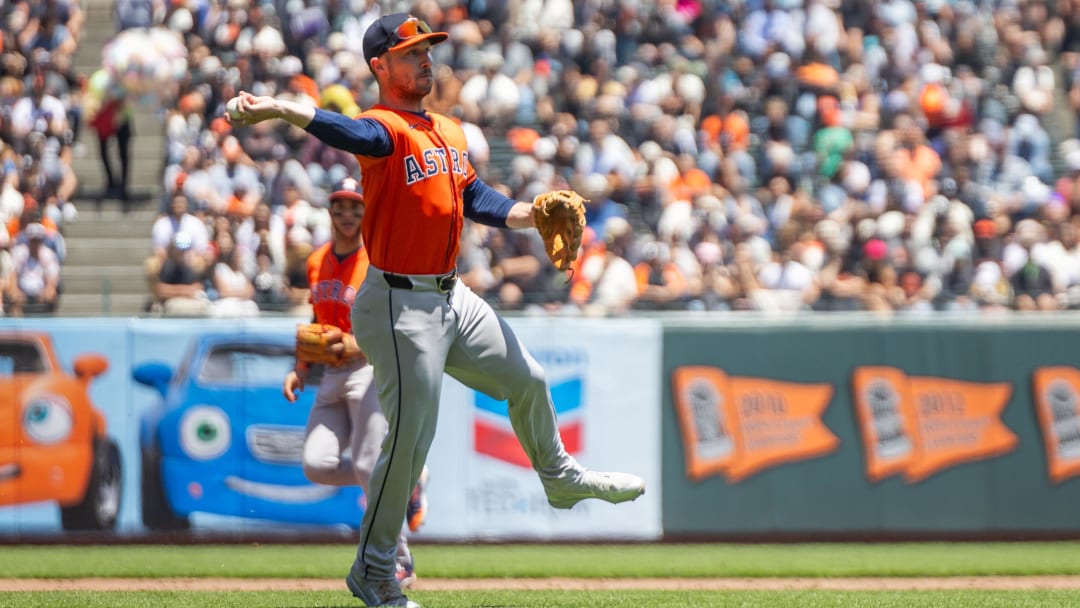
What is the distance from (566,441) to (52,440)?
364cm

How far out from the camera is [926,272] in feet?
42.7

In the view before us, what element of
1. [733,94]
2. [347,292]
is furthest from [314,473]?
[733,94]

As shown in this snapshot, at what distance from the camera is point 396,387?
19.2 ft

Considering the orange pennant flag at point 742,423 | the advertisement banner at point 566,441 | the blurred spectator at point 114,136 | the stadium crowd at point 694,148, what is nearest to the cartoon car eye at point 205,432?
the stadium crowd at point 694,148

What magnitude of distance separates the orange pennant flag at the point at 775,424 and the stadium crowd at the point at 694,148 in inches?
→ 35.3

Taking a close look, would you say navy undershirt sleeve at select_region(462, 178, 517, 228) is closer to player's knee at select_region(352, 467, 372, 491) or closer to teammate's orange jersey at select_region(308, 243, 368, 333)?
teammate's orange jersey at select_region(308, 243, 368, 333)

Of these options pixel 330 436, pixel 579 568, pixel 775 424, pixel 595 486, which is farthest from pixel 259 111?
pixel 775 424

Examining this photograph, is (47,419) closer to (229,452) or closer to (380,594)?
(229,452)

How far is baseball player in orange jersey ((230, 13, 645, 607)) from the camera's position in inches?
228

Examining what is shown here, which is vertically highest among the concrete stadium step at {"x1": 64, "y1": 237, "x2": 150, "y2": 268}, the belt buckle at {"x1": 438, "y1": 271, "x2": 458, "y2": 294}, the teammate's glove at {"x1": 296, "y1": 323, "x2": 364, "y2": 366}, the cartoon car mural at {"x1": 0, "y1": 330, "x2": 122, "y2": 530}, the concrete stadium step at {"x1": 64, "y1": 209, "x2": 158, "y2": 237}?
the concrete stadium step at {"x1": 64, "y1": 209, "x2": 158, "y2": 237}

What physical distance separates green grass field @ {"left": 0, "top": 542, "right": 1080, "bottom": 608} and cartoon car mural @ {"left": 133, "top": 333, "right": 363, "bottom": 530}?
0.29 meters

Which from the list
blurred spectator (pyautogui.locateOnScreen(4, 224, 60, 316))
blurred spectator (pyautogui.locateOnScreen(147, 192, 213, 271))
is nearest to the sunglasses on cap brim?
blurred spectator (pyautogui.locateOnScreen(147, 192, 213, 271))

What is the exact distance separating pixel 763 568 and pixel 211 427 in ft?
13.5

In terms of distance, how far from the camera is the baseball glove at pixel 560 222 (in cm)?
575
